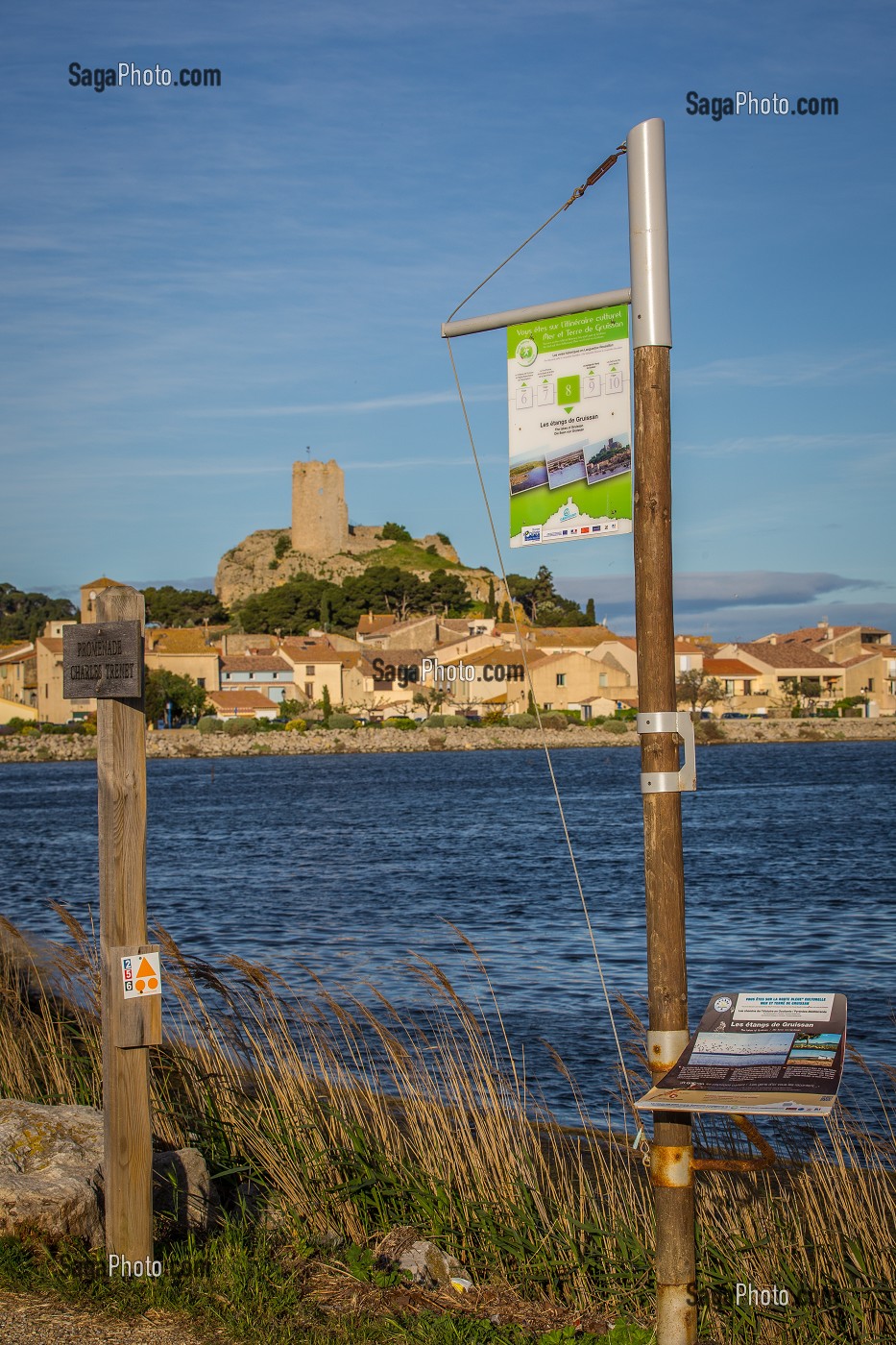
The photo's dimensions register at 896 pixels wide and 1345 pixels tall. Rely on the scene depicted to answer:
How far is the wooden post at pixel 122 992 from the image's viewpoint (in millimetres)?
4809

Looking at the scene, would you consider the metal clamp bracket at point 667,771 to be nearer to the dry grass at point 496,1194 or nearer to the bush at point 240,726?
the dry grass at point 496,1194

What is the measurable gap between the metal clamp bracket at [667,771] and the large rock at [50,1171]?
2.56 metres

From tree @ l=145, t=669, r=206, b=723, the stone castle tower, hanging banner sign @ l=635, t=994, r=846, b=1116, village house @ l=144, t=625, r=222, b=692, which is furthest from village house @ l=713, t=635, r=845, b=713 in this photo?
hanging banner sign @ l=635, t=994, r=846, b=1116

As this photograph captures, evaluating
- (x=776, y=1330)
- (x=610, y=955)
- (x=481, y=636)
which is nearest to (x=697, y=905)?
(x=610, y=955)

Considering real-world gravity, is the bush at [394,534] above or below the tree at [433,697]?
above

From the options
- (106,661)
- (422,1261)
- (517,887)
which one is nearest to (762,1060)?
(422,1261)

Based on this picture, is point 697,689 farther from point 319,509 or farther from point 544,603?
point 319,509

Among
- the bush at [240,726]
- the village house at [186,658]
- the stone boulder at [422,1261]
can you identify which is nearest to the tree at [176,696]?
the village house at [186,658]

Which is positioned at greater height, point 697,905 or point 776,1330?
point 776,1330

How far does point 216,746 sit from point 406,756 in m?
13.2

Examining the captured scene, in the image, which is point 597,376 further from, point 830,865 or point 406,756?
point 406,756

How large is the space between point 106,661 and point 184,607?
14290 cm

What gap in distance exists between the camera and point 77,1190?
4.96 m

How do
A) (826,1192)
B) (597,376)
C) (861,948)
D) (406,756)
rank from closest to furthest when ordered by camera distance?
(597,376) → (826,1192) → (861,948) → (406,756)
